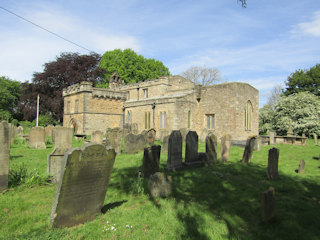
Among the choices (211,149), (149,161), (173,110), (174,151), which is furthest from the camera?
(173,110)

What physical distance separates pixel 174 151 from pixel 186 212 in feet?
12.5

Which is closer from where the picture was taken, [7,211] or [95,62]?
[7,211]

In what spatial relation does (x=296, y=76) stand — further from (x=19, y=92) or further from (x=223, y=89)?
(x=19, y=92)

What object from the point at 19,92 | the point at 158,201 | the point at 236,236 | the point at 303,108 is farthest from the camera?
the point at 19,92

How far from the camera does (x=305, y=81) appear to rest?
35.0 meters

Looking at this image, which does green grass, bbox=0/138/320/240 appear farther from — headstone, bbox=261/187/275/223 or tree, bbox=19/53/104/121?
tree, bbox=19/53/104/121

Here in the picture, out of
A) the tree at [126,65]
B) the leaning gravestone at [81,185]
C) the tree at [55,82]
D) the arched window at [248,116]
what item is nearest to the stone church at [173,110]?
the arched window at [248,116]

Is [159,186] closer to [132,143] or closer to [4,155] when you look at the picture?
[4,155]

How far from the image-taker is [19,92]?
4556 centimetres

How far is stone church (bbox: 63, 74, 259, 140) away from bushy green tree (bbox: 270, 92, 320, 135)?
256 inches

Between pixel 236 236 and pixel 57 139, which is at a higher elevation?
pixel 57 139

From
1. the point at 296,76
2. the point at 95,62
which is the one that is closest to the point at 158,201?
the point at 95,62

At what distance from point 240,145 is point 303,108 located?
631 inches

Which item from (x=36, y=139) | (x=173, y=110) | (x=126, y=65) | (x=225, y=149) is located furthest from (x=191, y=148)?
(x=126, y=65)
